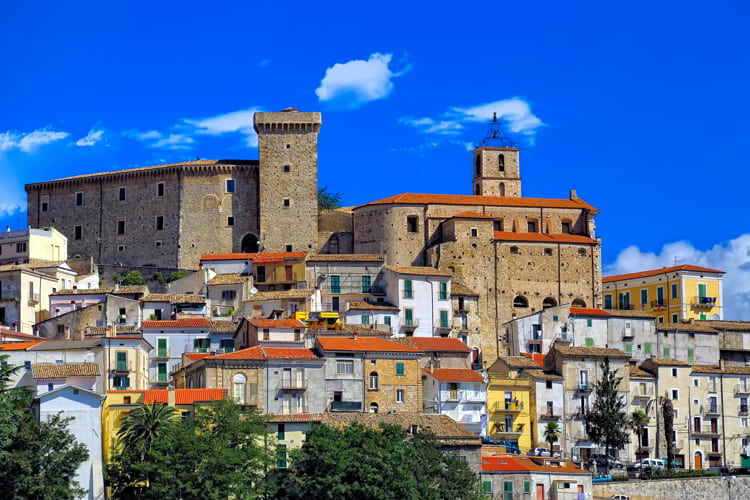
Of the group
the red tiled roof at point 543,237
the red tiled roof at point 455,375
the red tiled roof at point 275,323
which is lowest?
the red tiled roof at point 455,375

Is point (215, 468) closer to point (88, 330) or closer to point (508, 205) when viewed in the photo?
point (88, 330)

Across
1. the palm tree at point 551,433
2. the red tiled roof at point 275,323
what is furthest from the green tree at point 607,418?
the red tiled roof at point 275,323

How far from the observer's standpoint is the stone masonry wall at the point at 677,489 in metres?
80.9

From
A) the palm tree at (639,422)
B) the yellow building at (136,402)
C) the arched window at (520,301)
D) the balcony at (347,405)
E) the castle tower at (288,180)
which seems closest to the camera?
the yellow building at (136,402)

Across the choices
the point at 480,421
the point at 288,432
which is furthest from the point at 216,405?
the point at 480,421

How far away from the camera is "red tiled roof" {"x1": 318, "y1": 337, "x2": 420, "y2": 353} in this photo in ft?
258

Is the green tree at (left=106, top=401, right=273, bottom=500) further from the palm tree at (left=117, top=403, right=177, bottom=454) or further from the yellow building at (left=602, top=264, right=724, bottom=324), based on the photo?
the yellow building at (left=602, top=264, right=724, bottom=324)

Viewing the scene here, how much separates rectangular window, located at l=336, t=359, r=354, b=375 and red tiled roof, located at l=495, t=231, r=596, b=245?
29.1 metres

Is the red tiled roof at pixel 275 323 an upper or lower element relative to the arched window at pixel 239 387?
upper

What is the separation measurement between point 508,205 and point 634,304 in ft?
41.9

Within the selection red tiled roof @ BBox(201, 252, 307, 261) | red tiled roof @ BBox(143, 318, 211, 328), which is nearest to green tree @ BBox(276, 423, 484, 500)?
red tiled roof @ BBox(143, 318, 211, 328)

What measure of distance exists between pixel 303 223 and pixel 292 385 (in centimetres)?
3394

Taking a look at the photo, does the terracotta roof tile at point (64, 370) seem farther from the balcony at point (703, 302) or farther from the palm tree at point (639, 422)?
the balcony at point (703, 302)

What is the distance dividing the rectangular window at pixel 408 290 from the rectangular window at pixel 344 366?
59.3ft
